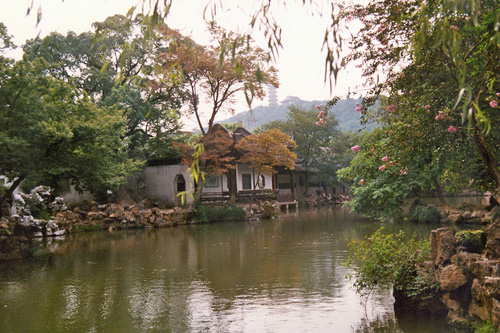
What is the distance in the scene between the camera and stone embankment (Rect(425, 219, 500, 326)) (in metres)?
4.61

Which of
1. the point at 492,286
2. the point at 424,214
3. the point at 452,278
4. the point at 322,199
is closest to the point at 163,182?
the point at 322,199

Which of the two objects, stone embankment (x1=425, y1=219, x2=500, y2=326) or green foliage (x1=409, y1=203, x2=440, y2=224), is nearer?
stone embankment (x1=425, y1=219, x2=500, y2=326)

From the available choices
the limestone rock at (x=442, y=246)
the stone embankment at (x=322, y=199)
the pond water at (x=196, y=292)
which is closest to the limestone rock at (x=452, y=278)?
the limestone rock at (x=442, y=246)

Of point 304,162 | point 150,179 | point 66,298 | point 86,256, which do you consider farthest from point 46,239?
point 304,162

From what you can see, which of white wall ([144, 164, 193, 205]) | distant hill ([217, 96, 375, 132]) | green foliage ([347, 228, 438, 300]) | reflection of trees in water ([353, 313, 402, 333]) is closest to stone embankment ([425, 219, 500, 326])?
green foliage ([347, 228, 438, 300])

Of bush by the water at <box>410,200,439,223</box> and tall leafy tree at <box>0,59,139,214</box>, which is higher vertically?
tall leafy tree at <box>0,59,139,214</box>

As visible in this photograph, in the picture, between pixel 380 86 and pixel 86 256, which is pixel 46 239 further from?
pixel 380 86

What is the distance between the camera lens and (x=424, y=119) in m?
6.33

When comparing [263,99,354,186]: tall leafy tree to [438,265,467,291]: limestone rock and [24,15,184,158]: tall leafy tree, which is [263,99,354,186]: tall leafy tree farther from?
[438,265,467,291]: limestone rock

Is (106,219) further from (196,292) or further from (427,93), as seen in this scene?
(427,93)

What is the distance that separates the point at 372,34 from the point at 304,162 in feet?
103

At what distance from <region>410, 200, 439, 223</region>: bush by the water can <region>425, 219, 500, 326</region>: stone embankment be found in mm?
12503

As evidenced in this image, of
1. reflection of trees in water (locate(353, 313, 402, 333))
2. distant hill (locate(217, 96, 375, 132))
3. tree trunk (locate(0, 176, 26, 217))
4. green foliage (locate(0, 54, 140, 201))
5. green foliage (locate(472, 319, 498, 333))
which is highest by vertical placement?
distant hill (locate(217, 96, 375, 132))

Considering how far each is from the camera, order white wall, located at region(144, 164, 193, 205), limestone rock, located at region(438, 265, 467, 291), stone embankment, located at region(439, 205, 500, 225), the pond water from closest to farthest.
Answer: limestone rock, located at region(438, 265, 467, 291)
the pond water
stone embankment, located at region(439, 205, 500, 225)
white wall, located at region(144, 164, 193, 205)
